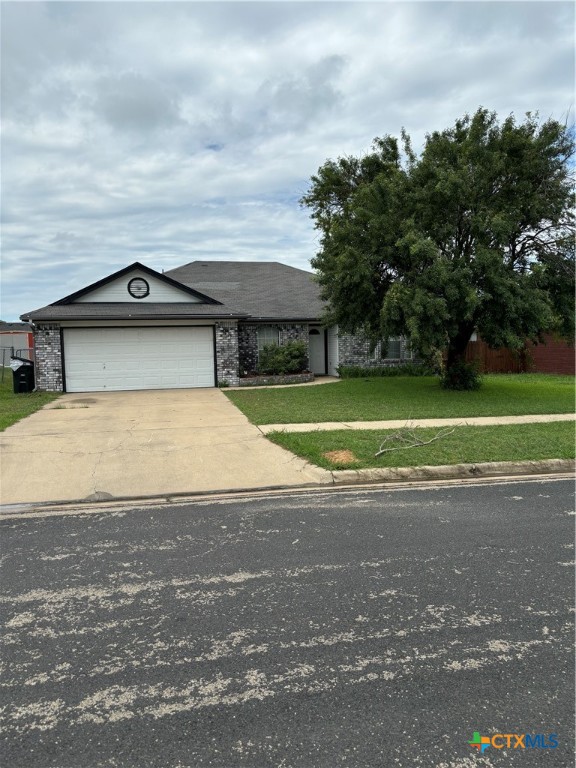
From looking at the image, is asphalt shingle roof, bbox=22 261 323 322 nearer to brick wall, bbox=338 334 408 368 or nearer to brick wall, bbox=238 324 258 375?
brick wall, bbox=238 324 258 375

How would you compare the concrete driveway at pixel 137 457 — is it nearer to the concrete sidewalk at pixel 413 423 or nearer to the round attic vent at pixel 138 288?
the concrete sidewalk at pixel 413 423

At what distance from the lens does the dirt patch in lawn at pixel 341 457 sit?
777 cm

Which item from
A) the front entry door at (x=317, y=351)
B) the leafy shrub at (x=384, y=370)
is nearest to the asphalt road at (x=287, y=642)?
the leafy shrub at (x=384, y=370)

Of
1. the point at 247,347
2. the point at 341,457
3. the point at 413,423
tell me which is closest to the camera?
the point at 341,457

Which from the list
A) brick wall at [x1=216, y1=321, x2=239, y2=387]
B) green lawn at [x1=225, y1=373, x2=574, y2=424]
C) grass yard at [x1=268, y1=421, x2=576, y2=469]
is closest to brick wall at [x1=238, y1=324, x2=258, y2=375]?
brick wall at [x1=216, y1=321, x2=239, y2=387]

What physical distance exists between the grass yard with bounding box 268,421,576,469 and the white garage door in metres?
10.8

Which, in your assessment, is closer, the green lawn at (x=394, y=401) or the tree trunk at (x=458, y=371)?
the green lawn at (x=394, y=401)

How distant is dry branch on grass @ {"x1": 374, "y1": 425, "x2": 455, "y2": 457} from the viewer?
27.9ft

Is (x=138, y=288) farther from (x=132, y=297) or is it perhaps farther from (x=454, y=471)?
(x=454, y=471)

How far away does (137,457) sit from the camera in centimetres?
842

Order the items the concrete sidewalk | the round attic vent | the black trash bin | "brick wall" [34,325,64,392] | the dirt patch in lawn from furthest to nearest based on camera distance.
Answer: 1. the round attic vent
2. "brick wall" [34,325,64,392]
3. the black trash bin
4. the concrete sidewalk
5. the dirt patch in lawn

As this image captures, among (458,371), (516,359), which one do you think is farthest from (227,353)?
(516,359)

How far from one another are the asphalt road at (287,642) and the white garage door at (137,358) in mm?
14277

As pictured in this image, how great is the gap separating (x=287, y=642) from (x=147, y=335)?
1742 centimetres
